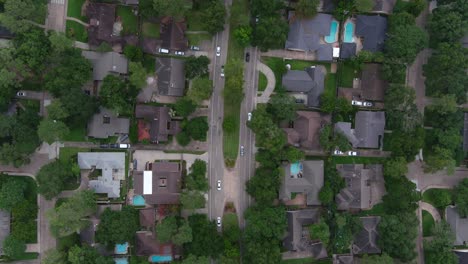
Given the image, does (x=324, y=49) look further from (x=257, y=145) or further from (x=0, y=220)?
(x=0, y=220)

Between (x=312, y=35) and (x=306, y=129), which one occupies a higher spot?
(x=312, y=35)

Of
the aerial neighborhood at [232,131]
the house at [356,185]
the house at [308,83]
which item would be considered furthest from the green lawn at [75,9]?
the house at [356,185]

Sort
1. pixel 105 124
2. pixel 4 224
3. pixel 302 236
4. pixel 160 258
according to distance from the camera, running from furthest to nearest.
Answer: pixel 302 236, pixel 160 258, pixel 105 124, pixel 4 224

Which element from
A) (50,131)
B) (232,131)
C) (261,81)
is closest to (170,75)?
(232,131)

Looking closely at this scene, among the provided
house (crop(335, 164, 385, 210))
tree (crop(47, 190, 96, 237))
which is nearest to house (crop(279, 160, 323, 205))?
house (crop(335, 164, 385, 210))

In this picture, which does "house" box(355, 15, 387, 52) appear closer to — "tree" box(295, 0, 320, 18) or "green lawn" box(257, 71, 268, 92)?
"tree" box(295, 0, 320, 18)

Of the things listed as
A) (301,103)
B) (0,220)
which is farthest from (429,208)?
(0,220)

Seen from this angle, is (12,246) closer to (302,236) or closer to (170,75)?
(170,75)
